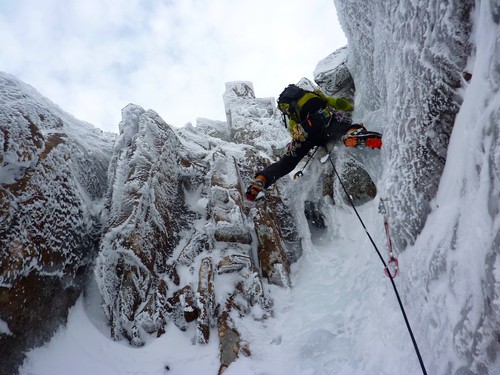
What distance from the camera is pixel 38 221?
496 cm

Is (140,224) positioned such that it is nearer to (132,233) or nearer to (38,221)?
(132,233)

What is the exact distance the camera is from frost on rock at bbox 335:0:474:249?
285cm

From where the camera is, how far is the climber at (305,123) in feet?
20.9

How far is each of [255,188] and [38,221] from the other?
379cm

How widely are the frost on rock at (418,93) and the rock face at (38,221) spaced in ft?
15.9

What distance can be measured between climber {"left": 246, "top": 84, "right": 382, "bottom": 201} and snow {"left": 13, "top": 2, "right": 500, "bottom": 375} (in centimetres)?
82

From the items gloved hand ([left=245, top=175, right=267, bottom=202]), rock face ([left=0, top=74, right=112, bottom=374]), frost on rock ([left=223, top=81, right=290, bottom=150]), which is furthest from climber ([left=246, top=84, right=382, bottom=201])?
rock face ([left=0, top=74, right=112, bottom=374])

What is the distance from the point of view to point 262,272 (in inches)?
229

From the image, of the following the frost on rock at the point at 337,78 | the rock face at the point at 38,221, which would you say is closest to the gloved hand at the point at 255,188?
the rock face at the point at 38,221

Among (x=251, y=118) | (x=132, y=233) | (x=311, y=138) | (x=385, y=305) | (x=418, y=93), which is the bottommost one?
(x=251, y=118)

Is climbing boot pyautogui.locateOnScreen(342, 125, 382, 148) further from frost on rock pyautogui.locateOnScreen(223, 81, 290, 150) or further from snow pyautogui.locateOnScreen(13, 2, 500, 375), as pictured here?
frost on rock pyautogui.locateOnScreen(223, 81, 290, 150)

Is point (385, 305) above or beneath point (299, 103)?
beneath

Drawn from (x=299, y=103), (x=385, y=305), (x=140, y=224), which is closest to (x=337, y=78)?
(x=299, y=103)

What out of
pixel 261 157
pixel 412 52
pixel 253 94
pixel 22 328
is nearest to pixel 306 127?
pixel 261 157
